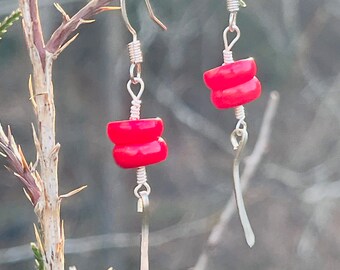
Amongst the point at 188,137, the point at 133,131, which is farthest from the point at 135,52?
the point at 188,137

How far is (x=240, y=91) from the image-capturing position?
43cm

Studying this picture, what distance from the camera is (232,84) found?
0.43m

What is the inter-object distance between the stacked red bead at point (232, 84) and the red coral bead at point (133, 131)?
0.05 m

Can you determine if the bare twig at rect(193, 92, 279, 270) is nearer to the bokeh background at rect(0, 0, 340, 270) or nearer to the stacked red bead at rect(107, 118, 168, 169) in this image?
the stacked red bead at rect(107, 118, 168, 169)

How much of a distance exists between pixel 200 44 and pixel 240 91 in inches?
32.0

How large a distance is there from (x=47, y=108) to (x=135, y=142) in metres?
0.06

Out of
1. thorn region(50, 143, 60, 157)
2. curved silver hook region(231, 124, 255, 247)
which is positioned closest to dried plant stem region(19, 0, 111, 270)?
thorn region(50, 143, 60, 157)

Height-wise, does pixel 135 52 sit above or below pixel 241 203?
above

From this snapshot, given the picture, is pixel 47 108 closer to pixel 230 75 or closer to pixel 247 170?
pixel 230 75

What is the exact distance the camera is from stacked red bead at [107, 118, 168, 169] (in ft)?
1.34

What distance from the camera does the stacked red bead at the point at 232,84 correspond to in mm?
429

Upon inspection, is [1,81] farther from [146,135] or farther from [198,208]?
[146,135]

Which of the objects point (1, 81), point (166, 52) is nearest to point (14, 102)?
point (1, 81)

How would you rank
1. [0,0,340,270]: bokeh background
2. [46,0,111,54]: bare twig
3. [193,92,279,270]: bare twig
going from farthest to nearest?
[0,0,340,270]: bokeh background → [193,92,279,270]: bare twig → [46,0,111,54]: bare twig
